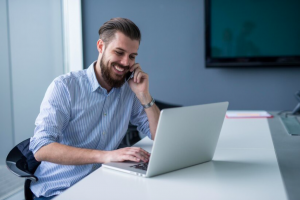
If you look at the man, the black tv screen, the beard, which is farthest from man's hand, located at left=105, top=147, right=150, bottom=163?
the black tv screen

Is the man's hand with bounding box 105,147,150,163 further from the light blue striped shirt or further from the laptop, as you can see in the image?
the light blue striped shirt

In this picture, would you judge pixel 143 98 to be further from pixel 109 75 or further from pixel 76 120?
pixel 76 120

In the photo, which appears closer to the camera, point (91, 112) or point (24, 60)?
point (91, 112)

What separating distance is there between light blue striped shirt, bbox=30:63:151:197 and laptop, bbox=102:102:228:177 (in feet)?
1.32

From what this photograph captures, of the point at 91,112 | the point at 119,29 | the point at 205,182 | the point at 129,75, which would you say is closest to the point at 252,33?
the point at 129,75

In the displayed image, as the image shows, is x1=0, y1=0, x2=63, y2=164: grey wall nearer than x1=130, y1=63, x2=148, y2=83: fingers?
No

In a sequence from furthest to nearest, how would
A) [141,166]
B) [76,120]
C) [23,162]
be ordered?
[76,120] < [23,162] < [141,166]

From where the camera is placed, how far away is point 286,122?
90.7 inches

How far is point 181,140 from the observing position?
1152mm

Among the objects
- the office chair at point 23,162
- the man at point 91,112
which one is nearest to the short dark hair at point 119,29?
the man at point 91,112

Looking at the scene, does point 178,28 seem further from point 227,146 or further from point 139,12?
point 227,146

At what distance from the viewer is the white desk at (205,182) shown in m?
0.97

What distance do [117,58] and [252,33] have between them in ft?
7.47

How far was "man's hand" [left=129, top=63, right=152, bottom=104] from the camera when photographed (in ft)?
6.03
